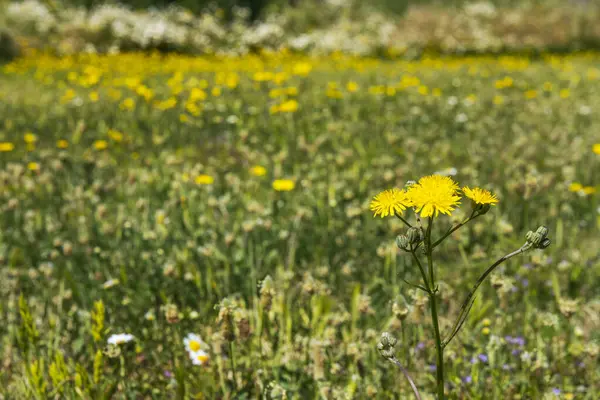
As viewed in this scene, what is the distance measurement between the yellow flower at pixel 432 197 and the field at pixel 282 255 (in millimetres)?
408

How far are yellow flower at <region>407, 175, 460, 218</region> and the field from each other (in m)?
0.41

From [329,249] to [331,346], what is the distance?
0.78m

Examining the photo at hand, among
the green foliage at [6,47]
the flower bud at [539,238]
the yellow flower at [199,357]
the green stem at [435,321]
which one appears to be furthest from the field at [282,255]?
the green foliage at [6,47]

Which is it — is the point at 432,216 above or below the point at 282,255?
below

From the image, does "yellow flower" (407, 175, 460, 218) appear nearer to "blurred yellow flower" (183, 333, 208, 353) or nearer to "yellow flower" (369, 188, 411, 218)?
"yellow flower" (369, 188, 411, 218)

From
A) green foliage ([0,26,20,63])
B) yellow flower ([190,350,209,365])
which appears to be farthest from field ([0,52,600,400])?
green foliage ([0,26,20,63])

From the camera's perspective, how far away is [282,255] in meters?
2.44

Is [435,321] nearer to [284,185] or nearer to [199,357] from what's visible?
[199,357]

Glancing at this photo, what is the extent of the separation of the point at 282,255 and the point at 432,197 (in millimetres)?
1530

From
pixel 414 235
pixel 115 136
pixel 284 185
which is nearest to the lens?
pixel 414 235

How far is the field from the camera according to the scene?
1.67m

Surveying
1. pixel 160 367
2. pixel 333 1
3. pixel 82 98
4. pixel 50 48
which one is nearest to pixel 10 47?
pixel 50 48

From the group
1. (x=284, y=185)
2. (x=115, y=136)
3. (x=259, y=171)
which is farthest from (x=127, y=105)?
(x=284, y=185)

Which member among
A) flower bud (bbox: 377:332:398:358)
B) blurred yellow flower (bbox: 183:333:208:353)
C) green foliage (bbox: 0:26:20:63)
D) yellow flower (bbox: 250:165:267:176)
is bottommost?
flower bud (bbox: 377:332:398:358)
